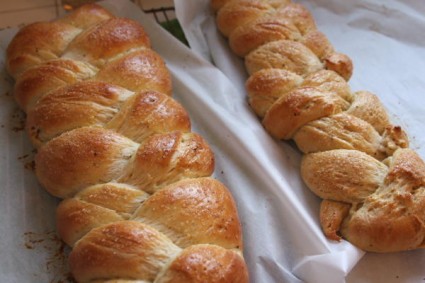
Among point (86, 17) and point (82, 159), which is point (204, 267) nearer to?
point (82, 159)

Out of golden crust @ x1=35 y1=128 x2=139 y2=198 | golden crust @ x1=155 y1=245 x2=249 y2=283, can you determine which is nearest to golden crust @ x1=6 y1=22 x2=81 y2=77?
golden crust @ x1=35 y1=128 x2=139 y2=198

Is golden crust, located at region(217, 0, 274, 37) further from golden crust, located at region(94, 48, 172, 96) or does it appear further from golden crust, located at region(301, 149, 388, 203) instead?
golden crust, located at region(301, 149, 388, 203)

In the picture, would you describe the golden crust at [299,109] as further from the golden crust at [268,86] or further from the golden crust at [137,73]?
the golden crust at [137,73]

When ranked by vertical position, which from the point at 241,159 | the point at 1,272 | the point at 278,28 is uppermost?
the point at 278,28

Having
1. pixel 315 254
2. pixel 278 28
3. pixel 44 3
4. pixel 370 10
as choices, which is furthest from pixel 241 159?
pixel 44 3

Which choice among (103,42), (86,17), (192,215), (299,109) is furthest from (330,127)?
(86,17)

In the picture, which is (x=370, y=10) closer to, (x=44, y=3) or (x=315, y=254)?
(x=315, y=254)
